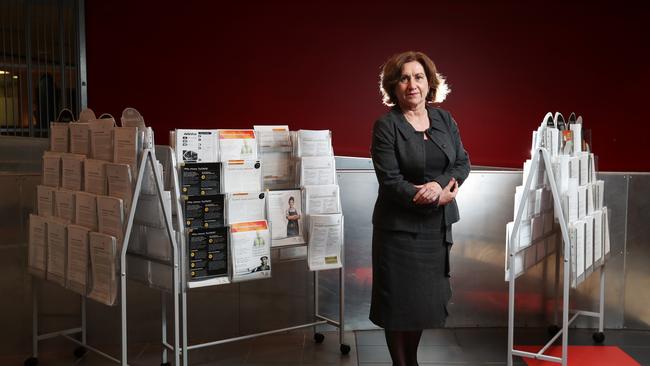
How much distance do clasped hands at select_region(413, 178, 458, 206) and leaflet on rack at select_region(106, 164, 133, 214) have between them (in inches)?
50.7

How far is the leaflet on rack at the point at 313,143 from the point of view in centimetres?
382

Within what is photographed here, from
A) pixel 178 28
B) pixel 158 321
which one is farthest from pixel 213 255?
pixel 178 28

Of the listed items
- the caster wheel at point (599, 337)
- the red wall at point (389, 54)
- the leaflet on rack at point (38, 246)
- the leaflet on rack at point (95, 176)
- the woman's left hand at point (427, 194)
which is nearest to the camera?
the woman's left hand at point (427, 194)

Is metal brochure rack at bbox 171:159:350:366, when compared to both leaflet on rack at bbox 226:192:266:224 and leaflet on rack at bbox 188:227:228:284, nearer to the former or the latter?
leaflet on rack at bbox 188:227:228:284

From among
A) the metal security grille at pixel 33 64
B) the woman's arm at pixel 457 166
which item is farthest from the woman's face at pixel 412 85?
the metal security grille at pixel 33 64

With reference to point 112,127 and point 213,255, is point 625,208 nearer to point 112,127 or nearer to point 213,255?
point 213,255

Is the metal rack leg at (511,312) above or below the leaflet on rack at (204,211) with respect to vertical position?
below

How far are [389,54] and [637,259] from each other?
2618 millimetres

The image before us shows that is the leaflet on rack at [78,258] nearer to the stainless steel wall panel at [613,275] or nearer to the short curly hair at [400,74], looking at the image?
the short curly hair at [400,74]

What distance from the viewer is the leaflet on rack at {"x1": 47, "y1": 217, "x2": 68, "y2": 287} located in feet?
11.1

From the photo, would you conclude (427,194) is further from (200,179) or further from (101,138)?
(101,138)

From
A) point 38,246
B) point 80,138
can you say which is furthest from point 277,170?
point 38,246

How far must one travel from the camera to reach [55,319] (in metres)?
4.12

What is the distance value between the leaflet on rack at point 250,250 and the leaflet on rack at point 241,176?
18 centimetres
